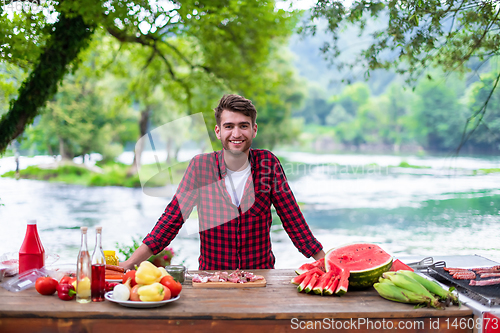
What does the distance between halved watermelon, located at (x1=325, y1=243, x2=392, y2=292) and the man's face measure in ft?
2.46

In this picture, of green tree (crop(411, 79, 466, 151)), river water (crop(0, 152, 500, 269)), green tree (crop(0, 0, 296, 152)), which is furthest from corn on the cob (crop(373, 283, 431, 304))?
green tree (crop(411, 79, 466, 151))

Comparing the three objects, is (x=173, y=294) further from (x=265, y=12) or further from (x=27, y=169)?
(x=27, y=169)

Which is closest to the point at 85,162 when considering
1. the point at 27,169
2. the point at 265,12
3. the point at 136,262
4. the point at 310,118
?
the point at 27,169

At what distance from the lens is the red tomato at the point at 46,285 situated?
1895 millimetres

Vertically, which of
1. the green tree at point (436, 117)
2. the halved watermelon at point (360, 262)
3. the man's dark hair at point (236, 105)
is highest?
the green tree at point (436, 117)

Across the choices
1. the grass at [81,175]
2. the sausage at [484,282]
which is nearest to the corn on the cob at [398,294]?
the sausage at [484,282]

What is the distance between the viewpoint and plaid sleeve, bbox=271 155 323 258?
246cm

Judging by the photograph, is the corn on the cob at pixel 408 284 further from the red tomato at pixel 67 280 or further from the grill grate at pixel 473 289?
the red tomato at pixel 67 280

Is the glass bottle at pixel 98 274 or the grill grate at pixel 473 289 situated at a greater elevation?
the glass bottle at pixel 98 274

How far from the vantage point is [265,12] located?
7.63 metres

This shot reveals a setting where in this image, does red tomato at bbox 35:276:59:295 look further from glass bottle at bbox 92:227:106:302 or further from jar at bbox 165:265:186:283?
jar at bbox 165:265:186:283

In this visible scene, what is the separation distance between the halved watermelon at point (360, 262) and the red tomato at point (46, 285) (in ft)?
4.17

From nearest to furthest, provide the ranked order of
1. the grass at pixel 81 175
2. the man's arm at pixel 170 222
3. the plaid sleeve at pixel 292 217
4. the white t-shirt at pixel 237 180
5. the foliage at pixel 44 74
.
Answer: the man's arm at pixel 170 222
the plaid sleeve at pixel 292 217
the white t-shirt at pixel 237 180
the foliage at pixel 44 74
the grass at pixel 81 175

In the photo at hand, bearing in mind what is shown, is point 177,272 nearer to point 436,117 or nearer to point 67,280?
Answer: point 67,280
